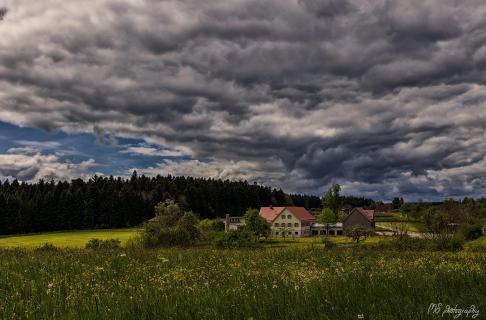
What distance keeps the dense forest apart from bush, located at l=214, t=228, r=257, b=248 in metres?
60.8

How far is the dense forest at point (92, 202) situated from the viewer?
427 ft

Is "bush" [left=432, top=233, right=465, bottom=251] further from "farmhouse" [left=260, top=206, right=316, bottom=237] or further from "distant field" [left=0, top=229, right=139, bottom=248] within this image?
"farmhouse" [left=260, top=206, right=316, bottom=237]

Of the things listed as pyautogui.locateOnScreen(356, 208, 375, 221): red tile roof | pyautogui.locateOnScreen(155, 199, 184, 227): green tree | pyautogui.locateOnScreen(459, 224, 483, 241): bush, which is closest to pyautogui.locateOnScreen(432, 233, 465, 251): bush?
pyautogui.locateOnScreen(459, 224, 483, 241): bush

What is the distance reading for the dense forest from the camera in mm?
130050

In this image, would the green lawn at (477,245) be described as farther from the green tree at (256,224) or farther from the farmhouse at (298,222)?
the farmhouse at (298,222)

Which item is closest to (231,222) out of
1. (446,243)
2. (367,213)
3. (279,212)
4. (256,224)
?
(279,212)

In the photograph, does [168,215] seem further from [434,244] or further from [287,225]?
[287,225]

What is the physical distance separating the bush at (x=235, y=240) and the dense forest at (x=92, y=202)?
60.8 m

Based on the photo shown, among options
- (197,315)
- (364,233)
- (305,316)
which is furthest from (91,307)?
(364,233)

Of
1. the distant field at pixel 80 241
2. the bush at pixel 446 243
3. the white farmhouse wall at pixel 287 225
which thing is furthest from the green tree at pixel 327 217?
the bush at pixel 446 243

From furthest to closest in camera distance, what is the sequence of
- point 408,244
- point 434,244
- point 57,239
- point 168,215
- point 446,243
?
1. point 57,239
2. point 168,215
3. point 408,244
4. point 446,243
5. point 434,244

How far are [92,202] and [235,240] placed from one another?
10515 centimetres

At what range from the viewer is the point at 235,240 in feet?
178

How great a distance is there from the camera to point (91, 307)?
7.00 m
